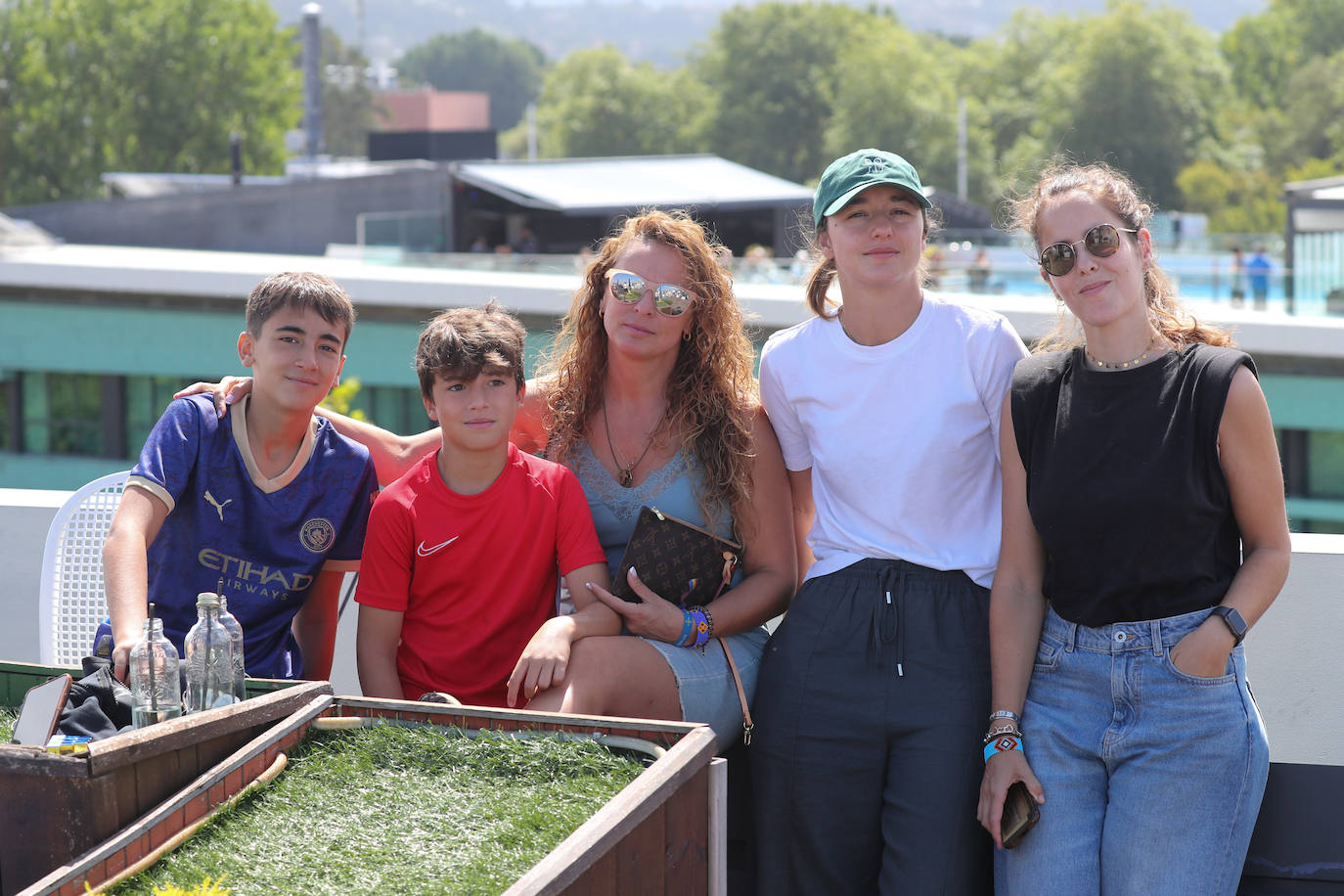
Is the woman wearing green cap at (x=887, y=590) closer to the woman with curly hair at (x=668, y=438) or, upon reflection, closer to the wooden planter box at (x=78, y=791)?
the woman with curly hair at (x=668, y=438)

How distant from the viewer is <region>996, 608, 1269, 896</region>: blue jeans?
2.71 m

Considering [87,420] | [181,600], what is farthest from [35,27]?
[181,600]

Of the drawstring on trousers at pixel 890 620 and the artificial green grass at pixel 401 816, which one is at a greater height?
the drawstring on trousers at pixel 890 620

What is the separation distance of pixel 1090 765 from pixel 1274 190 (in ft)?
258

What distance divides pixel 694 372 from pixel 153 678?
4.86ft

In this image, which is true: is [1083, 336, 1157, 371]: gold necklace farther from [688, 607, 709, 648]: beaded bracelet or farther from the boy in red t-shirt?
the boy in red t-shirt

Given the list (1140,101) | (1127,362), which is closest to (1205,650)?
(1127,362)

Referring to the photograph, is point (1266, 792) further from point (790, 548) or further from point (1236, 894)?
Answer: point (790, 548)

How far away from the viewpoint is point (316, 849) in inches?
90.7

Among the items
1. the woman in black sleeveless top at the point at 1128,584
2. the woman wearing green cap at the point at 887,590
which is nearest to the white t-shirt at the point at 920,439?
the woman wearing green cap at the point at 887,590

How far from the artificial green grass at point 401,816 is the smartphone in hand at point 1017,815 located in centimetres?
83

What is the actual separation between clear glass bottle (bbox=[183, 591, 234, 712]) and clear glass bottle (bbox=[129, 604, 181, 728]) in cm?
4

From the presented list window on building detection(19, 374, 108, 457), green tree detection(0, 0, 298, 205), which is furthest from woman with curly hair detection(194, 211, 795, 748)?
green tree detection(0, 0, 298, 205)

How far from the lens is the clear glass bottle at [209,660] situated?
8.96ft
